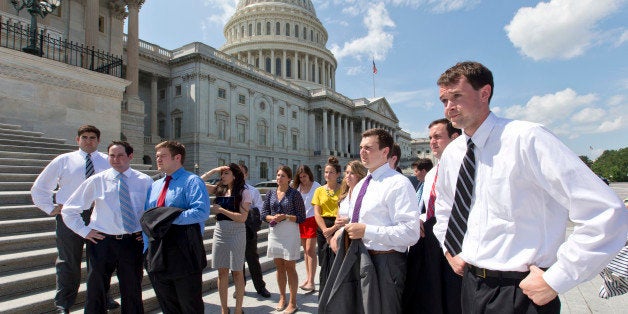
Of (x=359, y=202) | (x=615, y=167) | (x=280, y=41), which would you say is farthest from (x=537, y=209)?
(x=615, y=167)

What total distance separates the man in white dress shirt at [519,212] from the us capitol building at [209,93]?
13618 millimetres

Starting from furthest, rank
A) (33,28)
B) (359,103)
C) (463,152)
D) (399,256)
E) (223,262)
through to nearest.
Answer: (359,103) < (33,28) < (223,262) < (399,256) < (463,152)

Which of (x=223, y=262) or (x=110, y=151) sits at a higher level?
(x=110, y=151)

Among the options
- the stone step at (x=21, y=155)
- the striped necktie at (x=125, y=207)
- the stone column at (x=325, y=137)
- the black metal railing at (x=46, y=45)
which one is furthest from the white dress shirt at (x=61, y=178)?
the stone column at (x=325, y=137)

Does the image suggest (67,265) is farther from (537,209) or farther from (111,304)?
(537,209)

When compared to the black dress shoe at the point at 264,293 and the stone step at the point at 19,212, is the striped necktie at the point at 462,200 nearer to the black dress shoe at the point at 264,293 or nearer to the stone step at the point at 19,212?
the black dress shoe at the point at 264,293

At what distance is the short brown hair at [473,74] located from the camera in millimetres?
2203

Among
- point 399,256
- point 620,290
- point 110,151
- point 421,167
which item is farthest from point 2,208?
point 620,290

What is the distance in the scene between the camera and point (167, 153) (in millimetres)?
4078

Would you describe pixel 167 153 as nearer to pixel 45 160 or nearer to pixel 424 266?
pixel 424 266

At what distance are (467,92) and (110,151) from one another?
414 centimetres

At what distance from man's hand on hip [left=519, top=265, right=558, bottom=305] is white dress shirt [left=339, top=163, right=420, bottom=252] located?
3.92ft

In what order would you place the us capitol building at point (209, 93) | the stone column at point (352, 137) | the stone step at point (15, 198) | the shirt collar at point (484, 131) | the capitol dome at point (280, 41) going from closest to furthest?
the shirt collar at point (484, 131) → the stone step at point (15, 198) → the us capitol building at point (209, 93) → the stone column at point (352, 137) → the capitol dome at point (280, 41)

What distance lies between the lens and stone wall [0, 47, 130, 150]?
1110 cm
